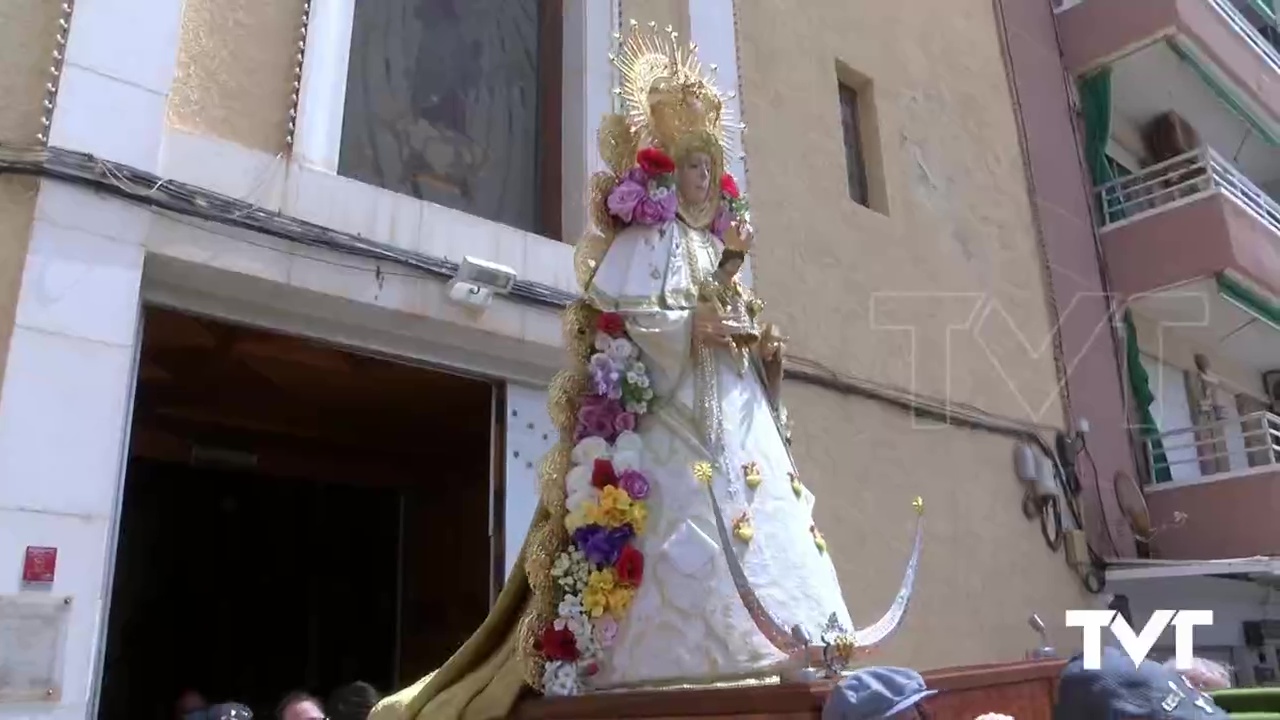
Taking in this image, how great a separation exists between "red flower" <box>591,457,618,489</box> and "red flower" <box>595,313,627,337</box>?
427mm

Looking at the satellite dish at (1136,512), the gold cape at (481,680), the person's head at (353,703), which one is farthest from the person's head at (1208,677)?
the satellite dish at (1136,512)

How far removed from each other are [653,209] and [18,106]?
2.41 meters

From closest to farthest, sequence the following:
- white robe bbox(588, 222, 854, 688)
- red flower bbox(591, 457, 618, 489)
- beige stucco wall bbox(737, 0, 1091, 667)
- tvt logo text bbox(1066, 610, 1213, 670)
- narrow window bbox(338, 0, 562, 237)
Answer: tvt logo text bbox(1066, 610, 1213, 670) < white robe bbox(588, 222, 854, 688) < red flower bbox(591, 457, 618, 489) < narrow window bbox(338, 0, 562, 237) < beige stucco wall bbox(737, 0, 1091, 667)

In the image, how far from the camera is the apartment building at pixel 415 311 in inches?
157

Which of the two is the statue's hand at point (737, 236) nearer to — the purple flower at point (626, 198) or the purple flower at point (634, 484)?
the purple flower at point (626, 198)

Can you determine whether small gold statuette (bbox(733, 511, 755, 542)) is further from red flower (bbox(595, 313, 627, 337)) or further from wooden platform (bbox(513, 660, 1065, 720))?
red flower (bbox(595, 313, 627, 337))

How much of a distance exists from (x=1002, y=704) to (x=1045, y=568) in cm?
589

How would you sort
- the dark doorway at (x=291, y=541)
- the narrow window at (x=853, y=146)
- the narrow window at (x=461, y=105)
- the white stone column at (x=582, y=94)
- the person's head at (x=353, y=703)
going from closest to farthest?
the person's head at (x=353, y=703) → the narrow window at (x=461, y=105) → the white stone column at (x=582, y=94) → the dark doorway at (x=291, y=541) → the narrow window at (x=853, y=146)

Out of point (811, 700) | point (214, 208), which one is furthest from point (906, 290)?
point (811, 700)

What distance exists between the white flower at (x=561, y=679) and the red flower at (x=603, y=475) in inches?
19.9

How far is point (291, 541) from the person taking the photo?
855 cm

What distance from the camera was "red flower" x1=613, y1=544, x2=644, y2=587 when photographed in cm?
308

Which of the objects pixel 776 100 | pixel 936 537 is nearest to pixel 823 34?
pixel 776 100

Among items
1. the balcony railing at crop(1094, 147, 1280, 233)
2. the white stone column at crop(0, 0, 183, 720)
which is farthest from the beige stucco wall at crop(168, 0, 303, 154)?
the balcony railing at crop(1094, 147, 1280, 233)
